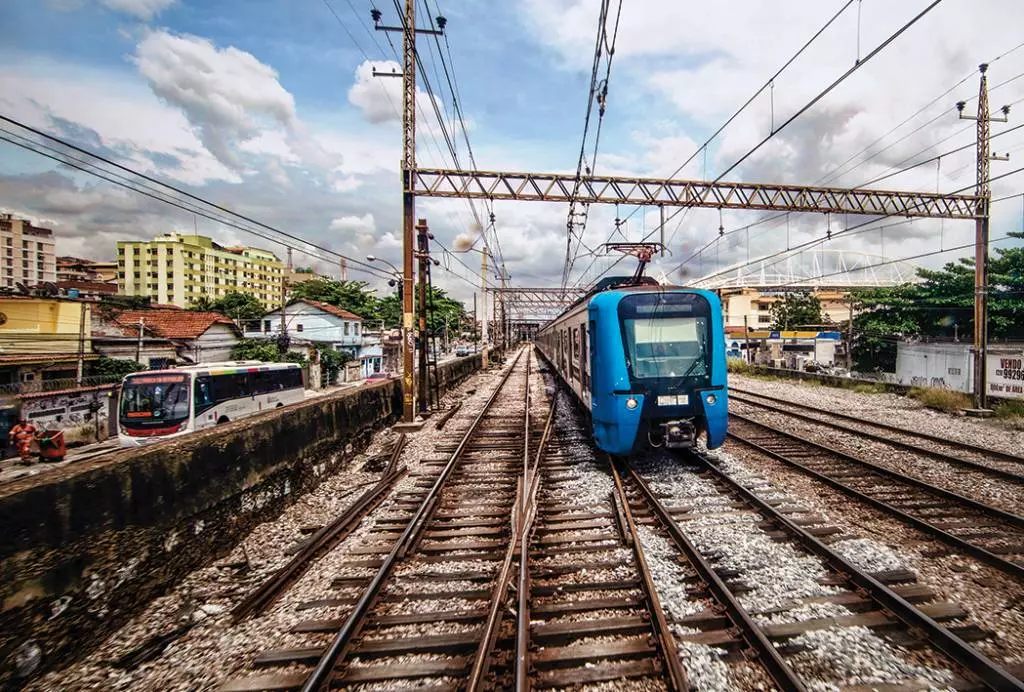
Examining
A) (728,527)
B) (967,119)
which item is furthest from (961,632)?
(967,119)

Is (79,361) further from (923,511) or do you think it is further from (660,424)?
(923,511)

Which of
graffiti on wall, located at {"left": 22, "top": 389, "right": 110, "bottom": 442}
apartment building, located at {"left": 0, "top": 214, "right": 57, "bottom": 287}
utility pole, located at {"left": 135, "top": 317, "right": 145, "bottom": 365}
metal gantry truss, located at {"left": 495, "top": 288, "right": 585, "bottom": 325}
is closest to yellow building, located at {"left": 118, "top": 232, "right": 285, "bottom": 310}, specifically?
apartment building, located at {"left": 0, "top": 214, "right": 57, "bottom": 287}

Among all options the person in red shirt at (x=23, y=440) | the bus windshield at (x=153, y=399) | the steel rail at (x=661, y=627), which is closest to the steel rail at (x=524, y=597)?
the steel rail at (x=661, y=627)

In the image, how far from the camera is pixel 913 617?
365 centimetres

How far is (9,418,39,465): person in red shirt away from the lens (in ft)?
53.3

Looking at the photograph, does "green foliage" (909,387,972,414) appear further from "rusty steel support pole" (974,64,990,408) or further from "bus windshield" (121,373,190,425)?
"bus windshield" (121,373,190,425)

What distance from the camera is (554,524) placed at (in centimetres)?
576

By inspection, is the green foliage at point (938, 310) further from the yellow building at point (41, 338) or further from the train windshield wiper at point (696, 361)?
the yellow building at point (41, 338)

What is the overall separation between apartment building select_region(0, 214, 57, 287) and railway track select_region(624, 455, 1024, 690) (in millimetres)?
105920

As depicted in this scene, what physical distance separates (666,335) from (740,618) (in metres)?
4.44

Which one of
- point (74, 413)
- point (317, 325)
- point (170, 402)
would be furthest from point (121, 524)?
point (317, 325)

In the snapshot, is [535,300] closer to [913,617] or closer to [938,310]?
[938,310]

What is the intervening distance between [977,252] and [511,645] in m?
18.1

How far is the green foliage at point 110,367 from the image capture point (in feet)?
75.6
